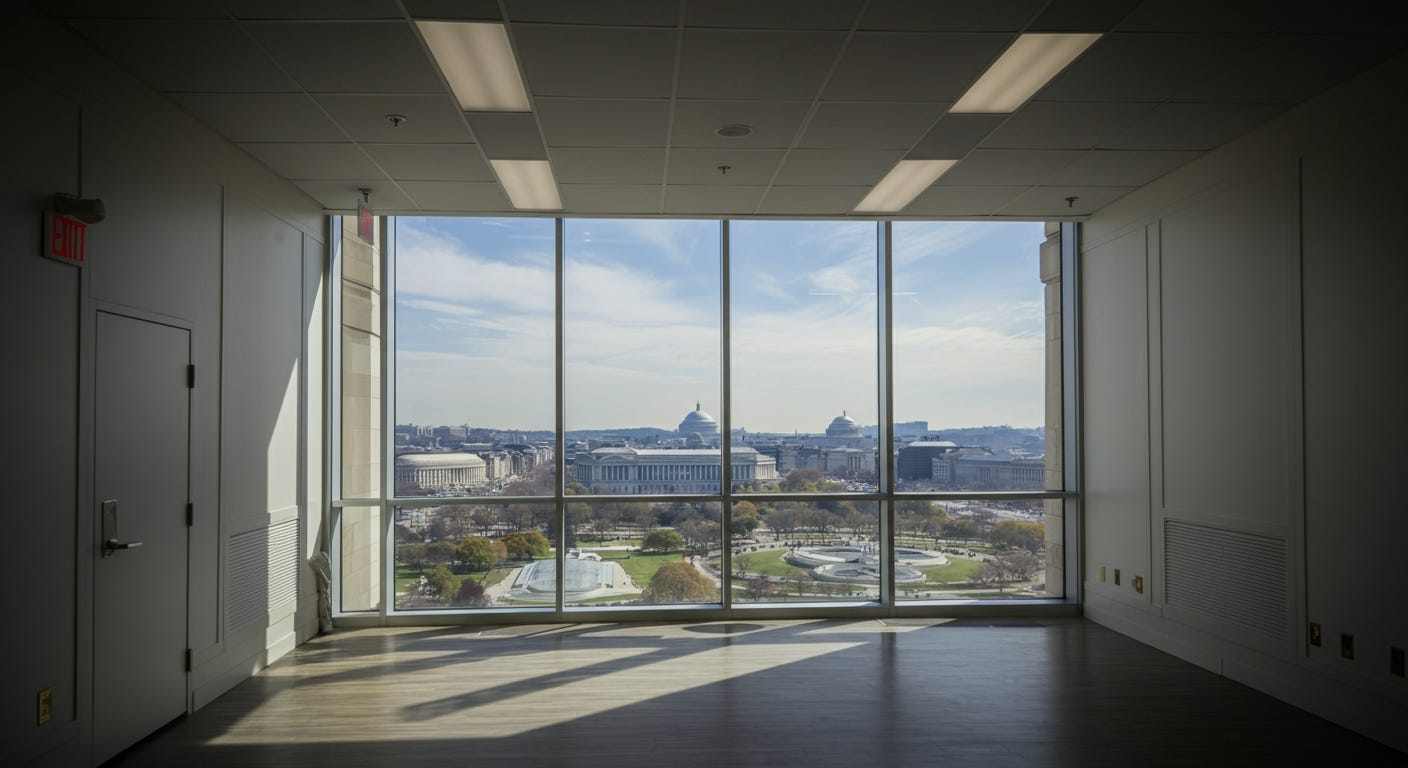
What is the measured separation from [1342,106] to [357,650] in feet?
20.7

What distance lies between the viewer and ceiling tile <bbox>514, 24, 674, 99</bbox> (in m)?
3.43

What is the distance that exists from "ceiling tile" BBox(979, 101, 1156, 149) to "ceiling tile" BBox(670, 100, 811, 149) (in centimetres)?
112

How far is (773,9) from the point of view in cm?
323

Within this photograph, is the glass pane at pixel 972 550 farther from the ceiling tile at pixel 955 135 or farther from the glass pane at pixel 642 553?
the ceiling tile at pixel 955 135

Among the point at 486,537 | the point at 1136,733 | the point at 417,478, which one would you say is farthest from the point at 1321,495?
the point at 417,478

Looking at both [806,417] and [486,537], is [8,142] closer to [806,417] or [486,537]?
[486,537]

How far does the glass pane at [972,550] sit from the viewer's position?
267 inches

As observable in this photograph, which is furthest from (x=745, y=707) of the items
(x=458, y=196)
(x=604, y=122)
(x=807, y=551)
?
(x=458, y=196)

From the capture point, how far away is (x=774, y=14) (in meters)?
3.27

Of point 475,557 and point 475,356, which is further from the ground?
point 475,356

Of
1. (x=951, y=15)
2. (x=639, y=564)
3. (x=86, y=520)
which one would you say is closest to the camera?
(x=951, y=15)

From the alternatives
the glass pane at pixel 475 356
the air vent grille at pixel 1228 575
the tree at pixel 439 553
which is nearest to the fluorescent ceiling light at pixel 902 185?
the glass pane at pixel 475 356

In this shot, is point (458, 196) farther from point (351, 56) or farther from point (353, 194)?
point (351, 56)

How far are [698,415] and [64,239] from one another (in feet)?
13.9
